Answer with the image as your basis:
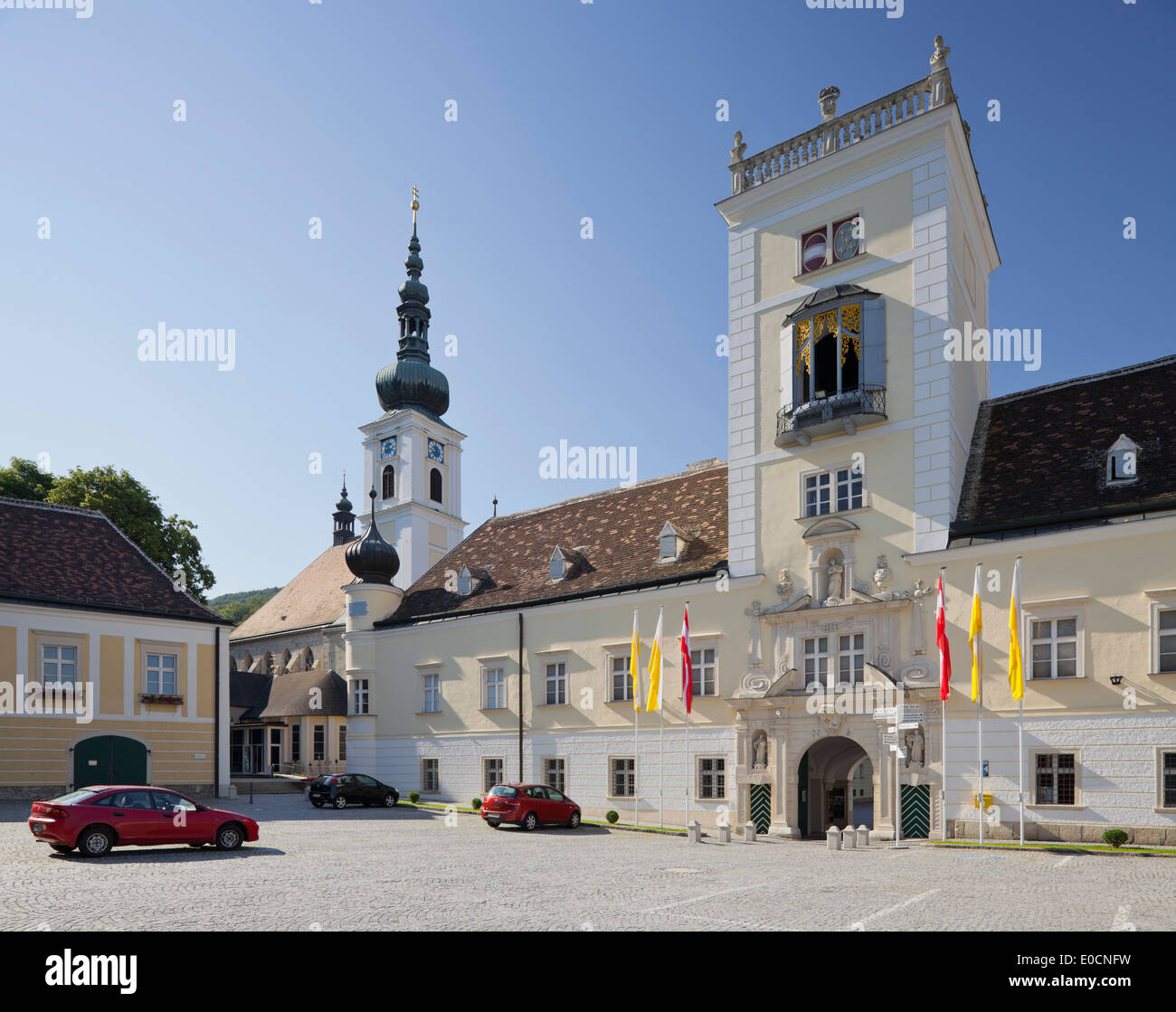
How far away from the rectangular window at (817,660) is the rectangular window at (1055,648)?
5.70 m

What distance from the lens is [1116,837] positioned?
23.2 m

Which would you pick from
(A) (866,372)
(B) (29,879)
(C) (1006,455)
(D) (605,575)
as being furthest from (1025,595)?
(B) (29,879)

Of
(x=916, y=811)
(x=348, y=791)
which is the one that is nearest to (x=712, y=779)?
(x=916, y=811)

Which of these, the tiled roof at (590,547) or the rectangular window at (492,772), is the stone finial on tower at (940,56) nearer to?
the tiled roof at (590,547)

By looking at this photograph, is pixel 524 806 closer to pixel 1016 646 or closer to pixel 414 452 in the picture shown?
pixel 1016 646

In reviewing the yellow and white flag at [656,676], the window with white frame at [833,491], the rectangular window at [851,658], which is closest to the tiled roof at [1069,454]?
the window with white frame at [833,491]

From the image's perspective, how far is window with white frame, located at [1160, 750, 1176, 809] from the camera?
77.1ft

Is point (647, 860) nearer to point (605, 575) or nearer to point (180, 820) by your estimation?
point (180, 820)

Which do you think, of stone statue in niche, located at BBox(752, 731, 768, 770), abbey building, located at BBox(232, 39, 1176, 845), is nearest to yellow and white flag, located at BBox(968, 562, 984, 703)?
abbey building, located at BBox(232, 39, 1176, 845)

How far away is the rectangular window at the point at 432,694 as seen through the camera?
40.1 metres

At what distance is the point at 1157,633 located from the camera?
944 inches

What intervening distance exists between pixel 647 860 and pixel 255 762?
3869cm

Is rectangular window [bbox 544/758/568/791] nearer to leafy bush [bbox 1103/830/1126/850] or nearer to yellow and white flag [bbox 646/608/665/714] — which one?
yellow and white flag [bbox 646/608/665/714]

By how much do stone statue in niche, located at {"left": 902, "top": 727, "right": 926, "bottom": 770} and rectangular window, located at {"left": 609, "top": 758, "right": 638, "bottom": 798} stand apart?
30.5ft
